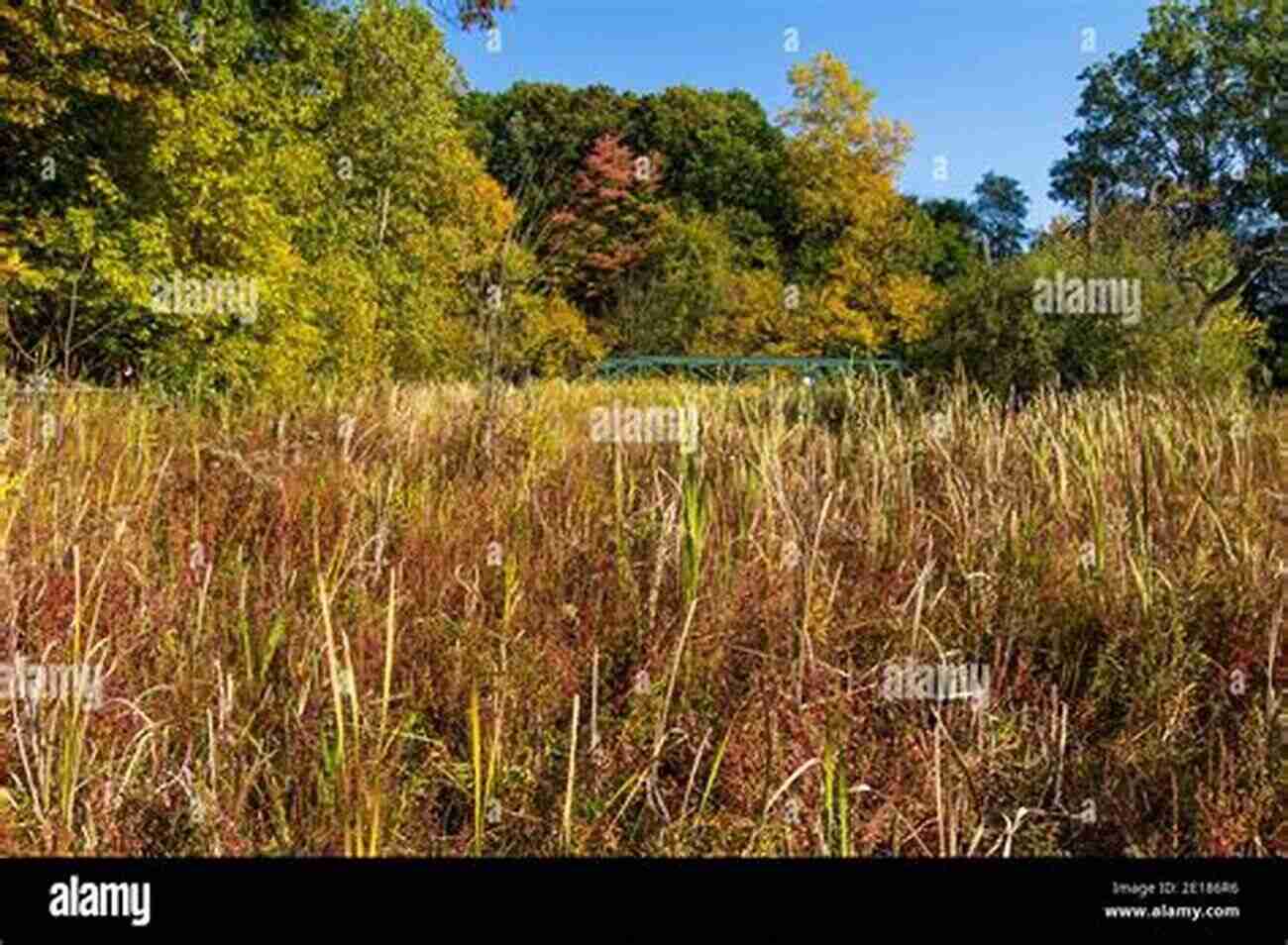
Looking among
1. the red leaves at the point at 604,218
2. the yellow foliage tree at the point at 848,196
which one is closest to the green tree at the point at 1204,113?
the yellow foliage tree at the point at 848,196

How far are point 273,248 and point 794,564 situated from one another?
11.1 meters

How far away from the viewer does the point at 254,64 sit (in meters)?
13.8

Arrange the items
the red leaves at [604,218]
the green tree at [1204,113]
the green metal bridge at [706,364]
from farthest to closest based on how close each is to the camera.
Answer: the green metal bridge at [706,364]
the red leaves at [604,218]
the green tree at [1204,113]

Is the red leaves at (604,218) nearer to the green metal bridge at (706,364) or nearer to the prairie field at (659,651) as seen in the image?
the prairie field at (659,651)

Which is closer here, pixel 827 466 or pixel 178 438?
pixel 827 466

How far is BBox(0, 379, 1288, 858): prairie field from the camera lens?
5.08 ft

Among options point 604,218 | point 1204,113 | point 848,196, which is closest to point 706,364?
point 604,218

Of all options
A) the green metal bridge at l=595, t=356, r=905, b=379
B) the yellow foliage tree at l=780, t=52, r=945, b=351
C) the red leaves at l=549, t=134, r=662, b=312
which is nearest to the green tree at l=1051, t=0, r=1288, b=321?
the yellow foliage tree at l=780, t=52, r=945, b=351

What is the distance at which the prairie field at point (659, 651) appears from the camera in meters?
1.55

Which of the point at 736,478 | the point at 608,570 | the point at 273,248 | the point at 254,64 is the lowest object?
the point at 608,570

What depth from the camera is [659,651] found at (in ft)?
6.53
